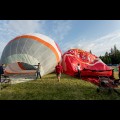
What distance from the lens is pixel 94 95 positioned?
706 centimetres

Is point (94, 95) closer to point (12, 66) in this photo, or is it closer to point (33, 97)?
point (33, 97)

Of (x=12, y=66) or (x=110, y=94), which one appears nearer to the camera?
(x=110, y=94)

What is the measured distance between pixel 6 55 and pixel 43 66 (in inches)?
108
